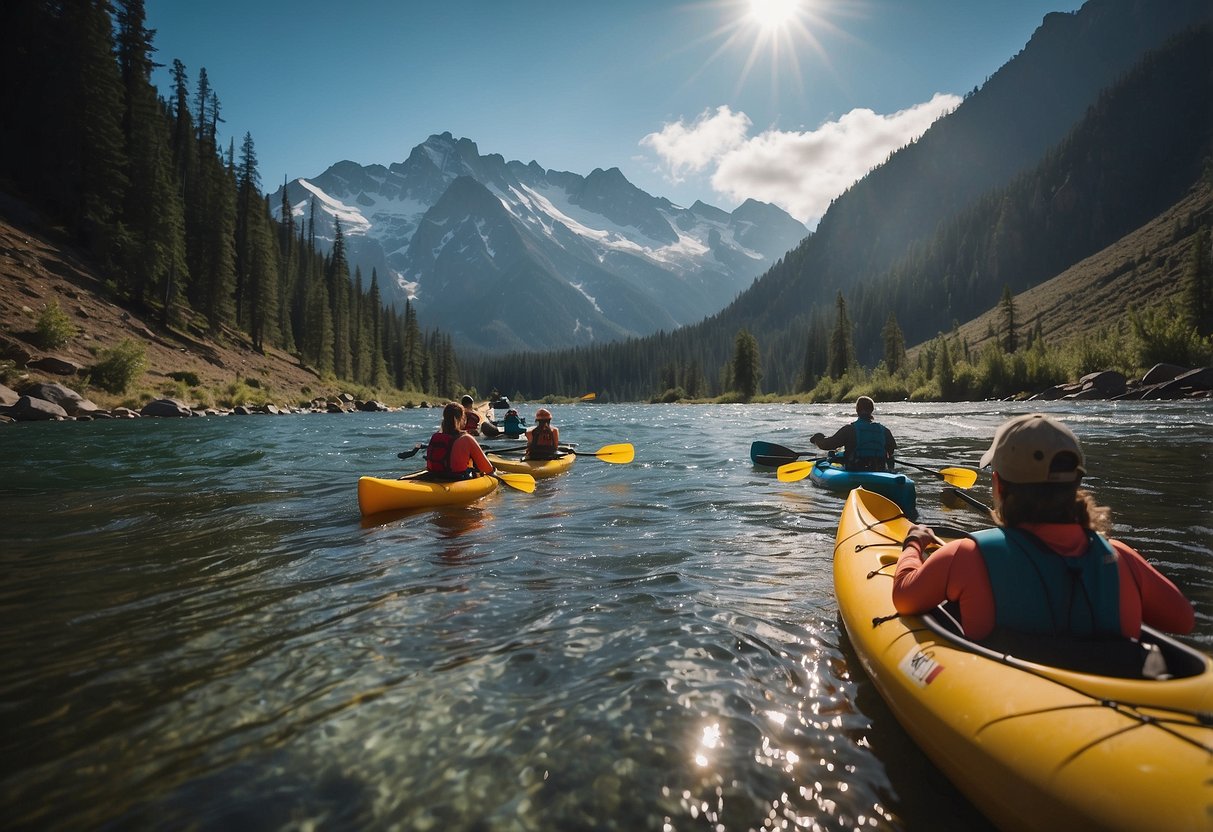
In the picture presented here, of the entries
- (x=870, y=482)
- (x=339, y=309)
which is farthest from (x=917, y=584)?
(x=339, y=309)

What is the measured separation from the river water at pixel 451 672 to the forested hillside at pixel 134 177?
122ft

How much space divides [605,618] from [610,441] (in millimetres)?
20543

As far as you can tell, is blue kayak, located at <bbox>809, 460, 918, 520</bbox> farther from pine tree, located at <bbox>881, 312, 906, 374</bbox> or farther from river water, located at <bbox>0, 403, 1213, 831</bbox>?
pine tree, located at <bbox>881, 312, 906, 374</bbox>

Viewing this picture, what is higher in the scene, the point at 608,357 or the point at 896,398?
the point at 608,357

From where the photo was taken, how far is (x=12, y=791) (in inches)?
113

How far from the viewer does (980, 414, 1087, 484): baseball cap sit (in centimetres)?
308

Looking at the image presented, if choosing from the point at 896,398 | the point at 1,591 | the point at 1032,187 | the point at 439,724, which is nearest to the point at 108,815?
the point at 439,724

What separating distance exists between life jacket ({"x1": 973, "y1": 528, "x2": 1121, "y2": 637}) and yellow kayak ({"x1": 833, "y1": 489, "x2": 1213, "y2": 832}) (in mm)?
267

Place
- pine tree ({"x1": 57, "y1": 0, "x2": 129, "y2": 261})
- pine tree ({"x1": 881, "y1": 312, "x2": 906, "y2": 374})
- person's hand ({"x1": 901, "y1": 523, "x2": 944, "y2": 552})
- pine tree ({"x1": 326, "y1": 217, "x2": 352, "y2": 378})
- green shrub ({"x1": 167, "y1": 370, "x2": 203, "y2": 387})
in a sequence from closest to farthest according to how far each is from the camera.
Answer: person's hand ({"x1": 901, "y1": 523, "x2": 944, "y2": 552}) < green shrub ({"x1": 167, "y1": 370, "x2": 203, "y2": 387}) < pine tree ({"x1": 57, "y1": 0, "x2": 129, "y2": 261}) < pine tree ({"x1": 326, "y1": 217, "x2": 352, "y2": 378}) < pine tree ({"x1": 881, "y1": 312, "x2": 906, "y2": 374})

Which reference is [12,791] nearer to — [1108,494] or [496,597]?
[496,597]

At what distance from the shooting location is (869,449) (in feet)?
36.5

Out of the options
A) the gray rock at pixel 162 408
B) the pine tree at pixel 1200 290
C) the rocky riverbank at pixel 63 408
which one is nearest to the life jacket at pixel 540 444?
the rocky riverbank at pixel 63 408

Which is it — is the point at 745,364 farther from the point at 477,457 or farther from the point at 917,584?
the point at 917,584

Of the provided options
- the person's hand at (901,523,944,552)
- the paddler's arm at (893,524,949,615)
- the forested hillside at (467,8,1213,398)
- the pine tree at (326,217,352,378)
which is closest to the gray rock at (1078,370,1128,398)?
the person's hand at (901,523,944,552)
